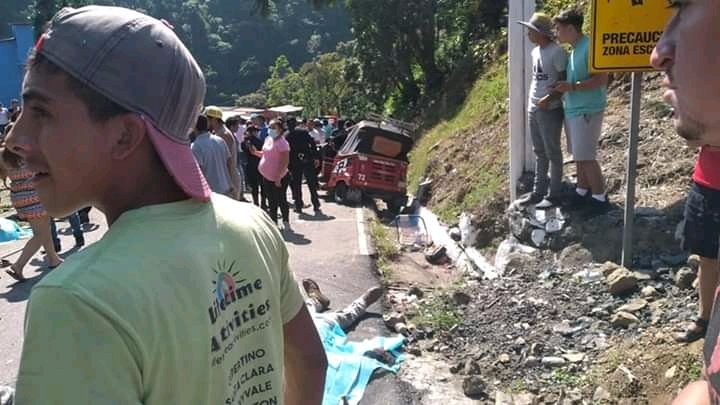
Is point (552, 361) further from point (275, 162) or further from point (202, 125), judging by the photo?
point (275, 162)

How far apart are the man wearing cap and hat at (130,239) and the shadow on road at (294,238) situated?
897 centimetres

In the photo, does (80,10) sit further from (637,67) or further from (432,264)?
(432,264)

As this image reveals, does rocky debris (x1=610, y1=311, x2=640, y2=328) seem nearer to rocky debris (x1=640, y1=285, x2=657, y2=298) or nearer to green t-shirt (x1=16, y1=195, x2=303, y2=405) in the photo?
rocky debris (x1=640, y1=285, x2=657, y2=298)

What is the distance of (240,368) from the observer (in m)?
1.44

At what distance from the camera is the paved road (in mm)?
5361

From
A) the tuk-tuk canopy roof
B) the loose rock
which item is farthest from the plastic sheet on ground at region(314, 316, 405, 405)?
the tuk-tuk canopy roof

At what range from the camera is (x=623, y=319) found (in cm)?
516

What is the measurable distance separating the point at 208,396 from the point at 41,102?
62 cm

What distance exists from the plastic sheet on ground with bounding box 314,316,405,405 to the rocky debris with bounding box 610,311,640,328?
1675 mm

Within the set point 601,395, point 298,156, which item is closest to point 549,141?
point 601,395

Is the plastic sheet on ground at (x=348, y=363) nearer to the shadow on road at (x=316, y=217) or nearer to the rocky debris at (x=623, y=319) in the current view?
the rocky debris at (x=623, y=319)

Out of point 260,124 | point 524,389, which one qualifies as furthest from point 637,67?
point 260,124

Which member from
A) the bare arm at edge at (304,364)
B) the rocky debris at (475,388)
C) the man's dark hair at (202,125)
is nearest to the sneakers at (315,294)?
the rocky debris at (475,388)

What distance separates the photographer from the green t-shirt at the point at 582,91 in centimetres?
648
